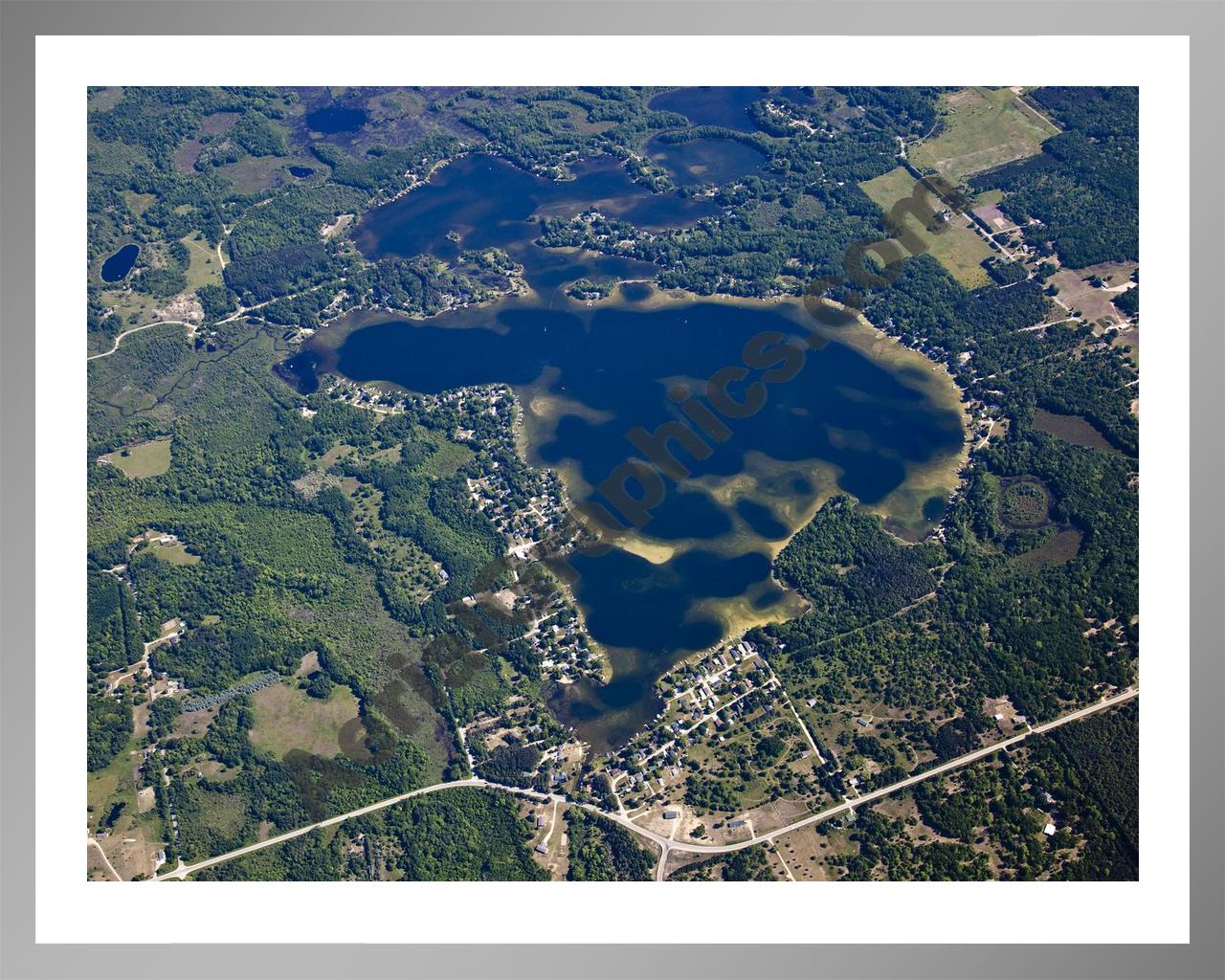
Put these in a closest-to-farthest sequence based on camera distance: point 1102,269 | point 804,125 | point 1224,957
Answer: point 1224,957, point 1102,269, point 804,125

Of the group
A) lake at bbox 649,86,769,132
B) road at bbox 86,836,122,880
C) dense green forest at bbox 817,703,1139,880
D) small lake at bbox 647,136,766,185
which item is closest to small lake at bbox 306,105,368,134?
lake at bbox 649,86,769,132

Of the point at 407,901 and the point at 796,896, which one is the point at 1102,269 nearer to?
the point at 796,896

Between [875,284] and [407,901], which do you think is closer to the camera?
[407,901]

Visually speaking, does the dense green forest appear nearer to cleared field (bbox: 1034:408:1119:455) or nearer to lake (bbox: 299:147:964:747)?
lake (bbox: 299:147:964:747)

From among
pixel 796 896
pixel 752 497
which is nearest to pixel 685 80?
pixel 796 896

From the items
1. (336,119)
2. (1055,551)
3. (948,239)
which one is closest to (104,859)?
(1055,551)

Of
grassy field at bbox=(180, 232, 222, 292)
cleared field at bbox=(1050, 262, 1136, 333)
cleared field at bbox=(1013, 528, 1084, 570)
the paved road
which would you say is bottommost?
cleared field at bbox=(1013, 528, 1084, 570)
